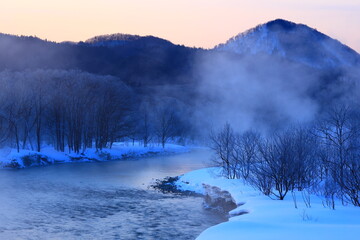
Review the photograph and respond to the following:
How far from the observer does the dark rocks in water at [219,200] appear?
22645 millimetres

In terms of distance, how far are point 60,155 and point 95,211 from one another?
36.1 metres

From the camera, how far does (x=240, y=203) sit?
65.7 ft

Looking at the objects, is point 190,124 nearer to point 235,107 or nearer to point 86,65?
point 235,107

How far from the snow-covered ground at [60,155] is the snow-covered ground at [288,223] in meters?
35.8

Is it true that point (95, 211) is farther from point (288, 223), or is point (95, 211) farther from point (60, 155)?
point (60, 155)

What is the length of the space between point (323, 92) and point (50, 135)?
10234 centimetres

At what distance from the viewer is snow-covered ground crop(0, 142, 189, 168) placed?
157 ft

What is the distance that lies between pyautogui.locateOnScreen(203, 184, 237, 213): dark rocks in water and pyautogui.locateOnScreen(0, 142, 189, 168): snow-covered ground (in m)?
30.2

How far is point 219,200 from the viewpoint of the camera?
23.6 metres

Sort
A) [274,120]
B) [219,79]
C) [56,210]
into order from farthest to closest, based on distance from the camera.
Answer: [219,79] < [274,120] < [56,210]

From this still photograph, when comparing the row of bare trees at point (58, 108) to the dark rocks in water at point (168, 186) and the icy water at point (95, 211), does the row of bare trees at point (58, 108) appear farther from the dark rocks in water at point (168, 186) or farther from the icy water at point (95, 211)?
the dark rocks in water at point (168, 186)

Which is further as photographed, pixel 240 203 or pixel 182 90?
pixel 182 90

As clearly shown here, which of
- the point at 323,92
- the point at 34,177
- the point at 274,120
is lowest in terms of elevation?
the point at 34,177

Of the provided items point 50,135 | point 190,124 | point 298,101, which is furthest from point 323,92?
point 50,135
